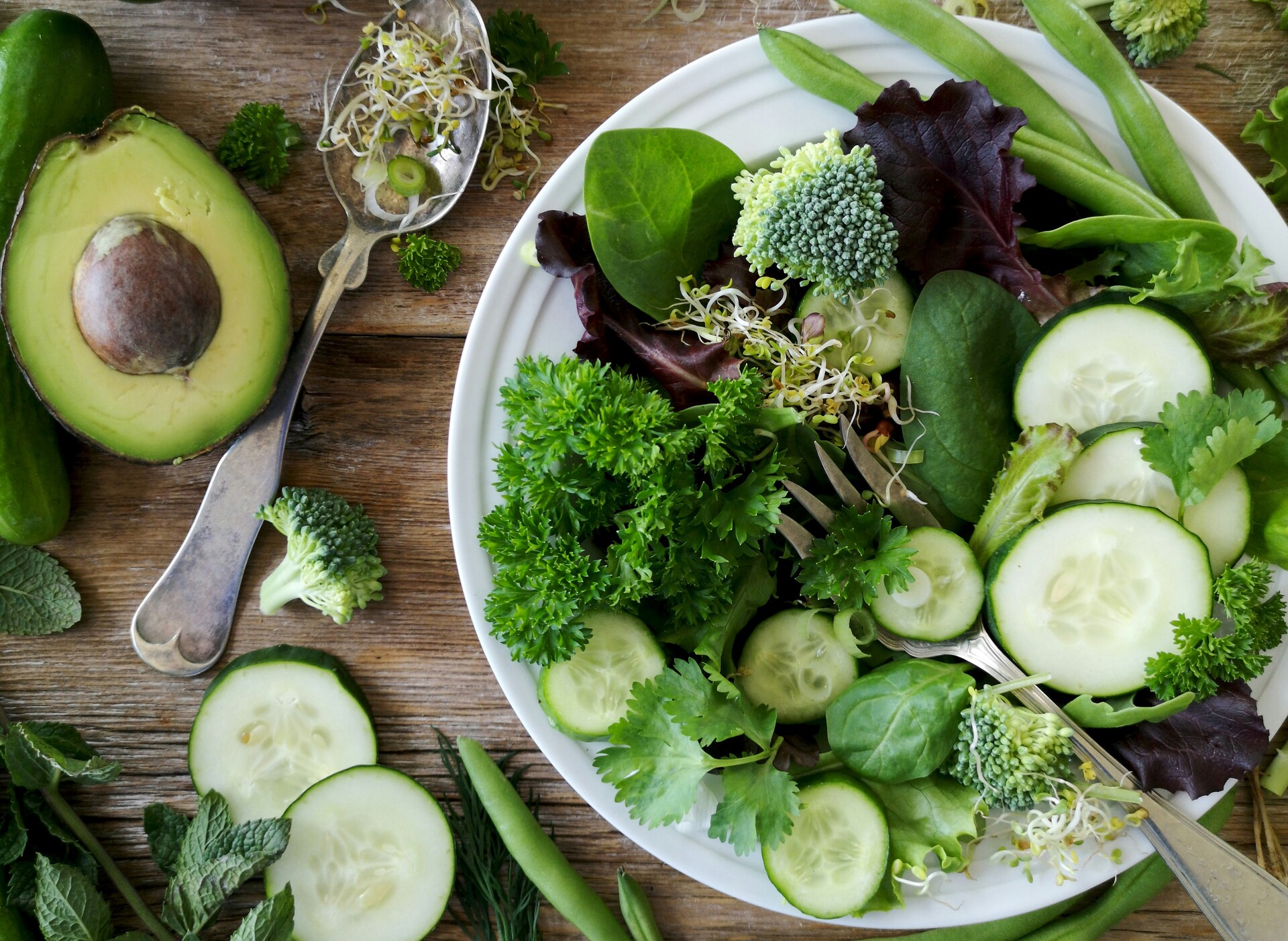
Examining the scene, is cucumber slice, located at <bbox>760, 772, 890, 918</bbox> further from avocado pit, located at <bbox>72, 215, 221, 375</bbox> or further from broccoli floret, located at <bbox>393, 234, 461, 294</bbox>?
avocado pit, located at <bbox>72, 215, 221, 375</bbox>

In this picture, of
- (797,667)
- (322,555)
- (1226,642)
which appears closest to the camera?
(1226,642)

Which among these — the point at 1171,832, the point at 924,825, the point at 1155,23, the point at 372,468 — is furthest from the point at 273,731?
the point at 1155,23

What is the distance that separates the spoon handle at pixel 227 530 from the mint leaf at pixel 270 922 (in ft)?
1.89

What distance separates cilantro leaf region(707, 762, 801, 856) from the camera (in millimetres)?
1612

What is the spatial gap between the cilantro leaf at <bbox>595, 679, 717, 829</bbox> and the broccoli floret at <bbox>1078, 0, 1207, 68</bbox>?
5.90 feet

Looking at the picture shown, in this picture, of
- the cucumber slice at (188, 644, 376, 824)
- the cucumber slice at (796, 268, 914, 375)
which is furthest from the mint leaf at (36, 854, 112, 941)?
the cucumber slice at (796, 268, 914, 375)

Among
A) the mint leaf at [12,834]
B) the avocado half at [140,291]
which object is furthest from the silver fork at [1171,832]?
the mint leaf at [12,834]

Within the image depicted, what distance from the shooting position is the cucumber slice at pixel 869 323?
1747 millimetres

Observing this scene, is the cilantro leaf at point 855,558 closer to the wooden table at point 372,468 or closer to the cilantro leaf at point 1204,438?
the cilantro leaf at point 1204,438

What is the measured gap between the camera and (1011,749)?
1569 millimetres

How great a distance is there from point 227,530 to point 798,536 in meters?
1.36

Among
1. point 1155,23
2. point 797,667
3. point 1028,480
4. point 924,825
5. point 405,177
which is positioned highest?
point 1155,23

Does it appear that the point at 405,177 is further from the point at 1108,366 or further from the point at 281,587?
the point at 1108,366

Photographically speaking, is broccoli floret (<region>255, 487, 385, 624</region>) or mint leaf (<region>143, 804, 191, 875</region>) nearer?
broccoli floret (<region>255, 487, 385, 624</region>)
